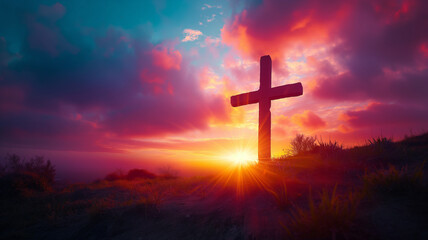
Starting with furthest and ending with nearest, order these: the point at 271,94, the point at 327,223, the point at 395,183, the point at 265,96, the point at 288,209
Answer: the point at 265,96, the point at 271,94, the point at 288,209, the point at 395,183, the point at 327,223

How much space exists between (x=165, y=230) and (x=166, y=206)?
3.38 ft

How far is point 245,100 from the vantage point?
8.45 meters

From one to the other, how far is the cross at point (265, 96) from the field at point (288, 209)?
158cm

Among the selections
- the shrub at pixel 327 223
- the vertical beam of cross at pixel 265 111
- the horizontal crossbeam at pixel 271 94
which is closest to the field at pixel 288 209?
the shrub at pixel 327 223

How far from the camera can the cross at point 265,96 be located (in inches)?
284

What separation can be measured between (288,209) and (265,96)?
516 centimetres

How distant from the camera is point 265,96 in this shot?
7.81 metres

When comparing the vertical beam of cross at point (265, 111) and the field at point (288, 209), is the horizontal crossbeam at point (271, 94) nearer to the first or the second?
the vertical beam of cross at point (265, 111)

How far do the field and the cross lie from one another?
5.17 feet

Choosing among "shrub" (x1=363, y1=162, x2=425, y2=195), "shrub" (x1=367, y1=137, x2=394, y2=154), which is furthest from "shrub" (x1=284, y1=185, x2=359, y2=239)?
"shrub" (x1=367, y1=137, x2=394, y2=154)

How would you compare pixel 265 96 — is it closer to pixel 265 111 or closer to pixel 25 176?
pixel 265 111

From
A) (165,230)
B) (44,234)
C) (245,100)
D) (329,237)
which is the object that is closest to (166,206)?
(165,230)

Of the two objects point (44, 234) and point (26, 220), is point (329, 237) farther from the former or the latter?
point (26, 220)

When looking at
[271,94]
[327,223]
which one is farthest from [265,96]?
[327,223]
